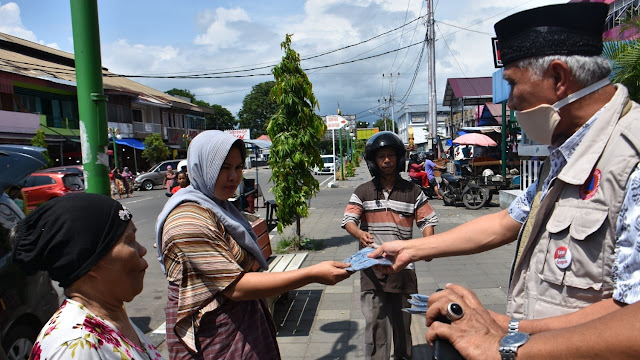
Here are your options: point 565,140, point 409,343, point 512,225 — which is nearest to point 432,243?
point 512,225

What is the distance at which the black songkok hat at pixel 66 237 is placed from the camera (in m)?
1.31

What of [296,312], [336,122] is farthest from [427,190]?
[296,312]

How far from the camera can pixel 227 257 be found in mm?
1836

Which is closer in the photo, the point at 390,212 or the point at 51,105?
the point at 390,212

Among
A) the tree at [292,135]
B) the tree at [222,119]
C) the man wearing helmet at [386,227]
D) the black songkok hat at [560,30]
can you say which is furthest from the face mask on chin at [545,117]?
the tree at [222,119]

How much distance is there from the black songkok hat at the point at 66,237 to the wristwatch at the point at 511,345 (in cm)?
129

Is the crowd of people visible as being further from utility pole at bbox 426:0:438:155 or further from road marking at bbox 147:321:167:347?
utility pole at bbox 426:0:438:155

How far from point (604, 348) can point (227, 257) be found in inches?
53.7

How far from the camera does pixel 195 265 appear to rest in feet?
5.91

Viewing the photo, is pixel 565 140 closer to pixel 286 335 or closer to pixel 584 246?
pixel 584 246

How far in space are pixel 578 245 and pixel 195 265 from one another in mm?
1433

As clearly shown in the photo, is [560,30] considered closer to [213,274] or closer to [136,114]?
[213,274]

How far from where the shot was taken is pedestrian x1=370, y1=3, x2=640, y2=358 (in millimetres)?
1221

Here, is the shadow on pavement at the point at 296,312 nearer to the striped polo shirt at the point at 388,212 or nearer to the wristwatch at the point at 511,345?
the striped polo shirt at the point at 388,212
